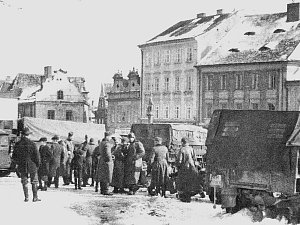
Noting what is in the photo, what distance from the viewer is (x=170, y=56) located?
1971 inches

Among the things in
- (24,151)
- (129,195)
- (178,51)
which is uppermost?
(178,51)

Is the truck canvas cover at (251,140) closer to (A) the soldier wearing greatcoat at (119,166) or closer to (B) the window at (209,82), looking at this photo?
(A) the soldier wearing greatcoat at (119,166)

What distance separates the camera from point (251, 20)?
50.7 metres

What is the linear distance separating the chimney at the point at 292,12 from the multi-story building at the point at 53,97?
26151 millimetres

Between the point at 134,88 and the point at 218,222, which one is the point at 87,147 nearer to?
the point at 218,222

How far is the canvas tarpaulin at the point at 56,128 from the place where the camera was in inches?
1082

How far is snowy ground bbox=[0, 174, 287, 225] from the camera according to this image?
11.1 metres

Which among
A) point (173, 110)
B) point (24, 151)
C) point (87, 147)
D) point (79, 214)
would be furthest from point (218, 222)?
point (173, 110)

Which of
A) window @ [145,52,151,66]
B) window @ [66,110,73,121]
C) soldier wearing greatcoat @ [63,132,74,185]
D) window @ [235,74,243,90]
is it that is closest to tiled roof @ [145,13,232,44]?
window @ [145,52,151,66]

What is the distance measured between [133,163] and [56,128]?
42.0 ft

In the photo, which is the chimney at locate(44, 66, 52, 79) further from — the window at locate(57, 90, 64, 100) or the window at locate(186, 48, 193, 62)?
the window at locate(186, 48, 193, 62)

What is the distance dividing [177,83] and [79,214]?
127 ft

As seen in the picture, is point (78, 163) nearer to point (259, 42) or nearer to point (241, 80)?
point (241, 80)

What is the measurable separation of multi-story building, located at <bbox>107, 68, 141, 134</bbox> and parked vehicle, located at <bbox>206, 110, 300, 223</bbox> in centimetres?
4238
